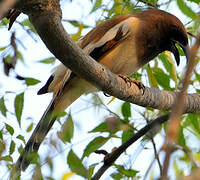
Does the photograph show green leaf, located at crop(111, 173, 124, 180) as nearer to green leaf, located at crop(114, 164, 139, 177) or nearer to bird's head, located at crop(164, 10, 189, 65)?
green leaf, located at crop(114, 164, 139, 177)

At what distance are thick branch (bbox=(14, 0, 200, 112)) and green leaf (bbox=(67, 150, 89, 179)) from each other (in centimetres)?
59

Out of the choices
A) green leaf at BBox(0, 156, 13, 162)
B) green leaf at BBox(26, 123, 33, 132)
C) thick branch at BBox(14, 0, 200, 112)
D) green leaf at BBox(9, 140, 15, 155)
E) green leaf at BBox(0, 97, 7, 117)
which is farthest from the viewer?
green leaf at BBox(26, 123, 33, 132)

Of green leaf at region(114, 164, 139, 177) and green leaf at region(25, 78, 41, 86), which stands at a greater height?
green leaf at region(25, 78, 41, 86)

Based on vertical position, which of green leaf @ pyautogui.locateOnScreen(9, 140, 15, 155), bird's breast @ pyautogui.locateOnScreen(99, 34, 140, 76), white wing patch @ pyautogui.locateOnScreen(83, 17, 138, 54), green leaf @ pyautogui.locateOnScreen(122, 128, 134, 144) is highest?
white wing patch @ pyautogui.locateOnScreen(83, 17, 138, 54)

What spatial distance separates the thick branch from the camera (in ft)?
6.66

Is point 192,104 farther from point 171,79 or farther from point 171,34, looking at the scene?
point 171,34

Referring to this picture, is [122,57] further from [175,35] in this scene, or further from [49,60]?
[49,60]

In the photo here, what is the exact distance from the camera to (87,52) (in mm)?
3750

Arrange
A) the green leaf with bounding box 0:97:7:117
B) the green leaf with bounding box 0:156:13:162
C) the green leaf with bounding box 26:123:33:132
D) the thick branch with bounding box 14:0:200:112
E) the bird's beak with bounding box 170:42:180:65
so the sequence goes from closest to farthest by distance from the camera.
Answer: the thick branch with bounding box 14:0:200:112, the green leaf with bounding box 0:156:13:162, the green leaf with bounding box 0:97:7:117, the green leaf with bounding box 26:123:33:132, the bird's beak with bounding box 170:42:180:65

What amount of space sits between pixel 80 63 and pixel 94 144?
54.5 inches

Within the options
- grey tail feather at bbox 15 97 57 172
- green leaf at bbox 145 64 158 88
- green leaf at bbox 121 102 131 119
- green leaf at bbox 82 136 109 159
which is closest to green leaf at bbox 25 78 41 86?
grey tail feather at bbox 15 97 57 172

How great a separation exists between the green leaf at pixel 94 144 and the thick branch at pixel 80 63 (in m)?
0.58

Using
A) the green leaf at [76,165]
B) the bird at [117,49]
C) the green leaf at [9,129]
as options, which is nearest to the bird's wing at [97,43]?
the bird at [117,49]

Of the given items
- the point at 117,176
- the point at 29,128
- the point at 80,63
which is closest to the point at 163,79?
the point at 117,176
